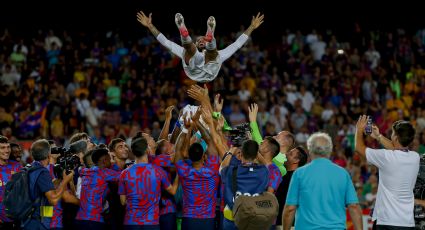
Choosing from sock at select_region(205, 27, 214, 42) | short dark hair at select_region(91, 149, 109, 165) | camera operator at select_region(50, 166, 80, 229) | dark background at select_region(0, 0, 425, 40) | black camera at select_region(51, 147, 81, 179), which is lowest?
camera operator at select_region(50, 166, 80, 229)

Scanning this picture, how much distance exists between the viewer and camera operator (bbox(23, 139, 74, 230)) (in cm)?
962

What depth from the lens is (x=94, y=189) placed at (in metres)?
10.3

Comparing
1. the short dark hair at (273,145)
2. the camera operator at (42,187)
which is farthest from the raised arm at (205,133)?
the camera operator at (42,187)

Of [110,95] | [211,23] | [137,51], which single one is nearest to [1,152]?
[211,23]

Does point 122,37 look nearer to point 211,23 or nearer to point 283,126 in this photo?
point 283,126

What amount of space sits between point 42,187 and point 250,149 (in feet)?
7.90

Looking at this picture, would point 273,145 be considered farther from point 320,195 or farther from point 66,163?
point 66,163

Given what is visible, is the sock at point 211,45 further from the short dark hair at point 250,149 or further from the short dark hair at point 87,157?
the short dark hair at point 250,149

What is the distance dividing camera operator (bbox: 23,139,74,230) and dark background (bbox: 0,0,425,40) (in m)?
17.2

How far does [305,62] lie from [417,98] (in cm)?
350

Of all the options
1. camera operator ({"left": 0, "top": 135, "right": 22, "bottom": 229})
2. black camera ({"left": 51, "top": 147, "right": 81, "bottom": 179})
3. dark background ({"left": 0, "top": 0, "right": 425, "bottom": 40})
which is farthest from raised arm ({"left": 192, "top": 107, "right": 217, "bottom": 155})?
dark background ({"left": 0, "top": 0, "right": 425, "bottom": 40})

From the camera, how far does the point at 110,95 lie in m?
22.4

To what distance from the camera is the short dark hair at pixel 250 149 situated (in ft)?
30.0

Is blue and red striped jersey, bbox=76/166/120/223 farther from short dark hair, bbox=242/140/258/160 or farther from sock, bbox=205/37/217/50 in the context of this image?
sock, bbox=205/37/217/50
